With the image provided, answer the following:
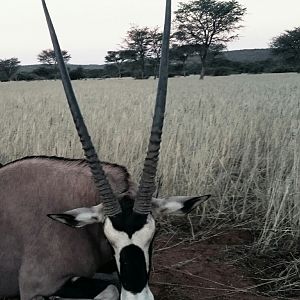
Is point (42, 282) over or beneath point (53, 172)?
beneath

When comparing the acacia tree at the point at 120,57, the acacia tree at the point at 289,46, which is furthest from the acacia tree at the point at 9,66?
the acacia tree at the point at 289,46

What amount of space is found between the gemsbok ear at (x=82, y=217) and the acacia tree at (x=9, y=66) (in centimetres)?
4974

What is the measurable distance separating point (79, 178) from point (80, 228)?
0.36m

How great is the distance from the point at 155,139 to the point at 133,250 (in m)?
0.60

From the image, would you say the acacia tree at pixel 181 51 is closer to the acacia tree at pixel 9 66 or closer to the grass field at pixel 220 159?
the acacia tree at pixel 9 66

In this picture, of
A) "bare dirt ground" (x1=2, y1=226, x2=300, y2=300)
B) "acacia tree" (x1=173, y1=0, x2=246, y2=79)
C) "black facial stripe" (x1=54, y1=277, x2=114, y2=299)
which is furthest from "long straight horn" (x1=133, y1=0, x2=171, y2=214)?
"acacia tree" (x1=173, y1=0, x2=246, y2=79)

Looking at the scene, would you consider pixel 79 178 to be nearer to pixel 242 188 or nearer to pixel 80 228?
pixel 80 228

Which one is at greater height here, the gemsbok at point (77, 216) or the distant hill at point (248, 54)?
the gemsbok at point (77, 216)

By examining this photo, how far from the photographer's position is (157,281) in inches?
137

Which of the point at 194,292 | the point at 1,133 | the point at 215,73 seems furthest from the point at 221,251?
the point at 215,73

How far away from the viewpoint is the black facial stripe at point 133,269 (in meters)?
2.44

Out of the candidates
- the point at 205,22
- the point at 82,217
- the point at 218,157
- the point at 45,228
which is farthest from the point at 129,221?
the point at 205,22

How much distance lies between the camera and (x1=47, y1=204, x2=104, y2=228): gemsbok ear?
2.68m

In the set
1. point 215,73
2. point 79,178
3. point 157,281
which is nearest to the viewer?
point 79,178
